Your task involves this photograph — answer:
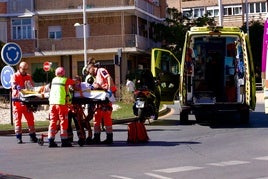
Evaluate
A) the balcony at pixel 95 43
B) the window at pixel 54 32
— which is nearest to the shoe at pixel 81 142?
the balcony at pixel 95 43

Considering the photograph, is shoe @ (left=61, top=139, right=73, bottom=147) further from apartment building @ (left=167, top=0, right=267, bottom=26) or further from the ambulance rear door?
apartment building @ (left=167, top=0, right=267, bottom=26)

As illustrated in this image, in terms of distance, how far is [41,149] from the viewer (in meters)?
14.2

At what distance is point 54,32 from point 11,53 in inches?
1206

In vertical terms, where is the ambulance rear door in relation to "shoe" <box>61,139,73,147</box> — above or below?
above

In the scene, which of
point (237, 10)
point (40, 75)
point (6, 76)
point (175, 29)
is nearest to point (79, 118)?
point (6, 76)

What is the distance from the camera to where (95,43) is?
4838 centimetres

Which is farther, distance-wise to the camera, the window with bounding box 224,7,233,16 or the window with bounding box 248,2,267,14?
the window with bounding box 224,7,233,16

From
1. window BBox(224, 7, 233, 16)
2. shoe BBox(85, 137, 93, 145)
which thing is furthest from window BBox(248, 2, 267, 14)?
shoe BBox(85, 137, 93, 145)

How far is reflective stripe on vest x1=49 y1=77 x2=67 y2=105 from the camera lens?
13.7m

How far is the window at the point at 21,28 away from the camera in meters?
49.9

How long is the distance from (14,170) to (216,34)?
9648mm

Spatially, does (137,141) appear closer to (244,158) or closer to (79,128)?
(79,128)

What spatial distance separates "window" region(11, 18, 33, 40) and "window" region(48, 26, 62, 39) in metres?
1.46

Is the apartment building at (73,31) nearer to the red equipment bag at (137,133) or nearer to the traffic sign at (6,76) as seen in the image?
the traffic sign at (6,76)
